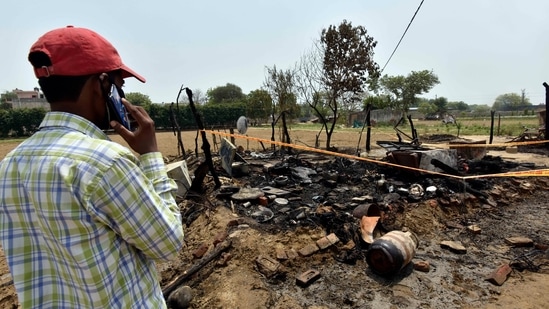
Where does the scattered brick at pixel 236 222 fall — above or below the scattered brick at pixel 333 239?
above

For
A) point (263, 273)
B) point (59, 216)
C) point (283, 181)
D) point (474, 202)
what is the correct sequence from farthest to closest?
point (283, 181) → point (474, 202) → point (263, 273) → point (59, 216)

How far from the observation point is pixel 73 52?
1128 millimetres

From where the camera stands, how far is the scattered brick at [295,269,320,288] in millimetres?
4008

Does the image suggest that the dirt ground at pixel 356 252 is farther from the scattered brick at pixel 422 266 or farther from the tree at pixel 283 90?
the tree at pixel 283 90

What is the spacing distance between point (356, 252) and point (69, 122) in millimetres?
4252

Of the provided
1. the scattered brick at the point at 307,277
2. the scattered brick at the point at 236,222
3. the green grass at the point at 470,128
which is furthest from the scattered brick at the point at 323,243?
the green grass at the point at 470,128

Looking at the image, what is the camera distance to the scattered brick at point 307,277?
4.01 m

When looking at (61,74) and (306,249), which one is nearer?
(61,74)

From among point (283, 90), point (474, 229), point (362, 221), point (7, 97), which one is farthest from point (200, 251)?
point (7, 97)

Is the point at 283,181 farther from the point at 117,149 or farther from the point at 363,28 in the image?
the point at 363,28

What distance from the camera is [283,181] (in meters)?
7.44

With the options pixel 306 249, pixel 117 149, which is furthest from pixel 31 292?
pixel 306 249

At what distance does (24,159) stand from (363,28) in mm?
23378

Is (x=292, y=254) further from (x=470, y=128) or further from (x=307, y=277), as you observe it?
(x=470, y=128)
